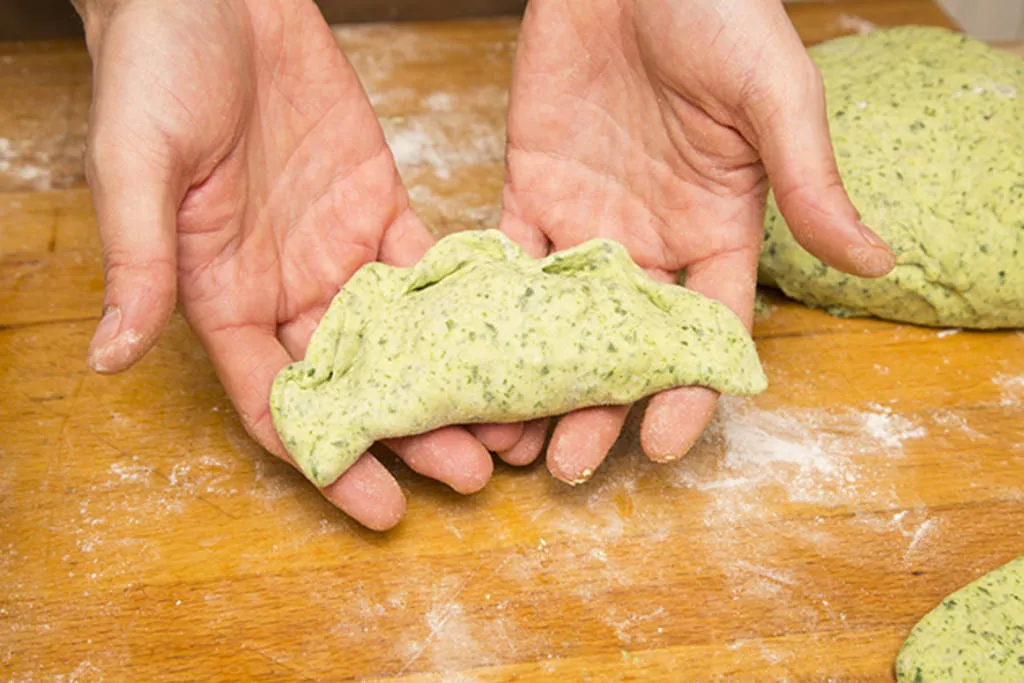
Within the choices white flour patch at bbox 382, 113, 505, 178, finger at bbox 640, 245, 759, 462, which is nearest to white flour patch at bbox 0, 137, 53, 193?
white flour patch at bbox 382, 113, 505, 178

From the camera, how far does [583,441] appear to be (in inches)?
69.2

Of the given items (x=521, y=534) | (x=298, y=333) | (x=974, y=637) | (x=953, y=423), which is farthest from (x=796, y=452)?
(x=298, y=333)

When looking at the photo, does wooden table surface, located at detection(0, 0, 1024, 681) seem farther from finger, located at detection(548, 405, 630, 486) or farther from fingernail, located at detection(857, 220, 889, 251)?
fingernail, located at detection(857, 220, 889, 251)

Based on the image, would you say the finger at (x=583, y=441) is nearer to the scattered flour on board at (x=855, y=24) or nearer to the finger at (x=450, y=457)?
the finger at (x=450, y=457)

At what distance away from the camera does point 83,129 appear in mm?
2752

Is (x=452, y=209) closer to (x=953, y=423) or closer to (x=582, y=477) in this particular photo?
(x=582, y=477)

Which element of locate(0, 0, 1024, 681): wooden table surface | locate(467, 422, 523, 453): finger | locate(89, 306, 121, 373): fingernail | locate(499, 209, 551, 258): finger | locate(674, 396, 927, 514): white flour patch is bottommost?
locate(0, 0, 1024, 681): wooden table surface

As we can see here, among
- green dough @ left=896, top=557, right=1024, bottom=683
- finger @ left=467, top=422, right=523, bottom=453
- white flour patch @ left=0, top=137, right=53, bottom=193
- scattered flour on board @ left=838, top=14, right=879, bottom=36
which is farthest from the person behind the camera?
scattered flour on board @ left=838, top=14, right=879, bottom=36

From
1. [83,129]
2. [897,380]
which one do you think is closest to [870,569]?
[897,380]

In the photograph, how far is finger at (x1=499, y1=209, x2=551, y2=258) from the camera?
2.10 meters

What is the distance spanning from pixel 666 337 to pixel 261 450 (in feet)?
2.65

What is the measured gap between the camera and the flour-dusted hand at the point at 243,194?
4.85ft

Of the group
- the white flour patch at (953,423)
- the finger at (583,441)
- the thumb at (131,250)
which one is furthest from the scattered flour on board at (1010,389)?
the thumb at (131,250)

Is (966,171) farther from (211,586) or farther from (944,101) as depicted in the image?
(211,586)
